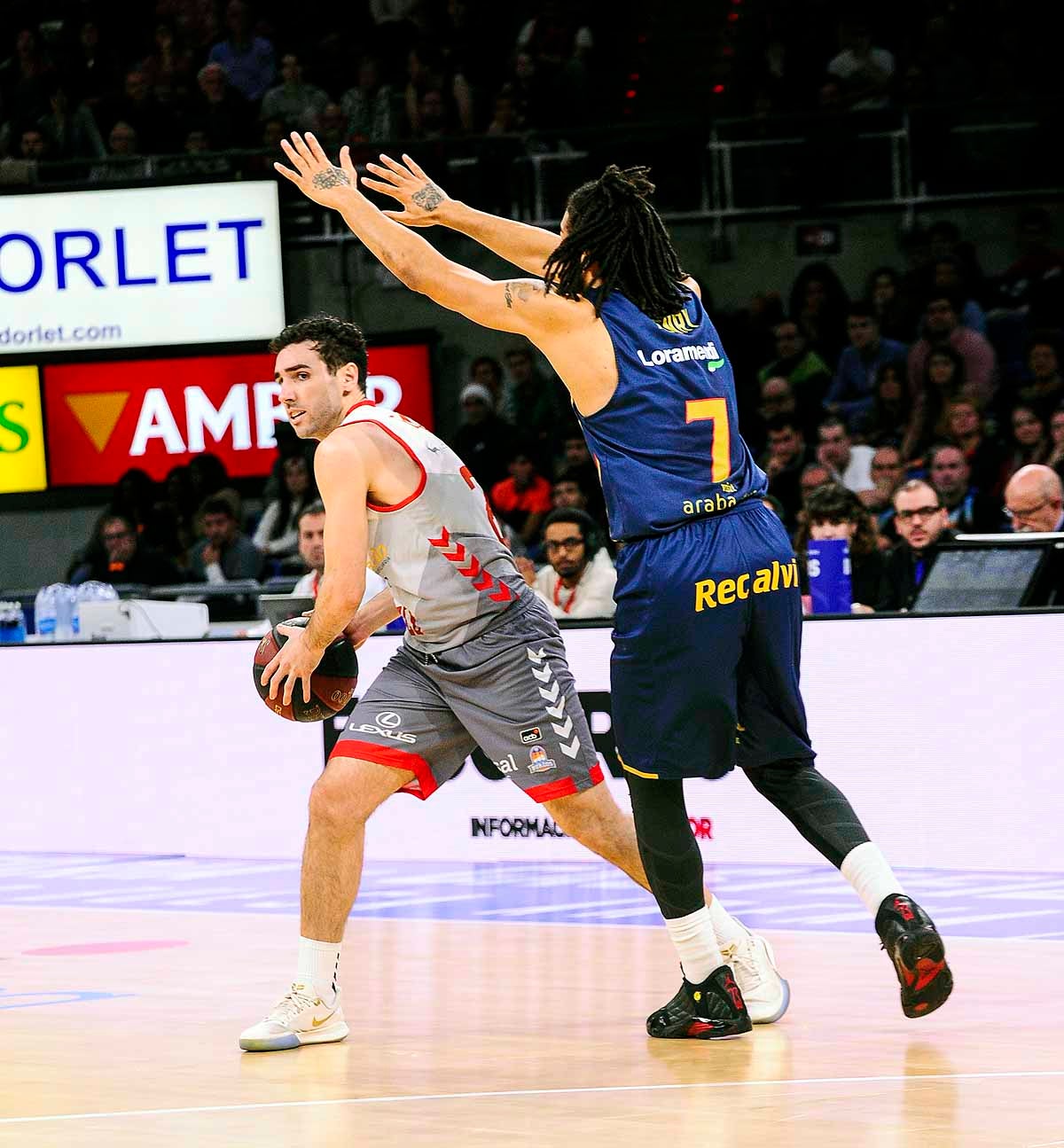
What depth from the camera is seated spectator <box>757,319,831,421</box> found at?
13500 millimetres

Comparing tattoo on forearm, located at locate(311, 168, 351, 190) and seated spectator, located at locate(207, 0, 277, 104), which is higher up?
seated spectator, located at locate(207, 0, 277, 104)

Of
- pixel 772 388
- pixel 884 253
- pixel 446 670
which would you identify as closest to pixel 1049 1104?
pixel 446 670

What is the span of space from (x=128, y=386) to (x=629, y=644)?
11.0 meters

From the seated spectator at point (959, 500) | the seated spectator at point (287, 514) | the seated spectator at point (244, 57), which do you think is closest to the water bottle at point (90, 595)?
the seated spectator at point (287, 514)

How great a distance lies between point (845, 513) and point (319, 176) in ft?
14.7

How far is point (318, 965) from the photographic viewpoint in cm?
506

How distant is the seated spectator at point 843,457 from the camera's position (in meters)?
12.3

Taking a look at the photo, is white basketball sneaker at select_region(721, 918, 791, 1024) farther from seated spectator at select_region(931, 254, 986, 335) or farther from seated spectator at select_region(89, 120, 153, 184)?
seated spectator at select_region(89, 120, 153, 184)

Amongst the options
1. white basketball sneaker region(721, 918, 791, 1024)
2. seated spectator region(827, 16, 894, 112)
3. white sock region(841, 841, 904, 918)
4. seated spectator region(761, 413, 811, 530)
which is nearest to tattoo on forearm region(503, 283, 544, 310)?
white sock region(841, 841, 904, 918)

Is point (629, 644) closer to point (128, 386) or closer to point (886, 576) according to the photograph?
point (886, 576)

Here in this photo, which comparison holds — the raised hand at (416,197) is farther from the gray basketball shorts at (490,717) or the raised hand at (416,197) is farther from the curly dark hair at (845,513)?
the curly dark hair at (845,513)

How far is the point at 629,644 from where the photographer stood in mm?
4805

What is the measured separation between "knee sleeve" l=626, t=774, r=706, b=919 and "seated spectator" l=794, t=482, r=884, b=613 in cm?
425

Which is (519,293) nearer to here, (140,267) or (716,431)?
(716,431)
